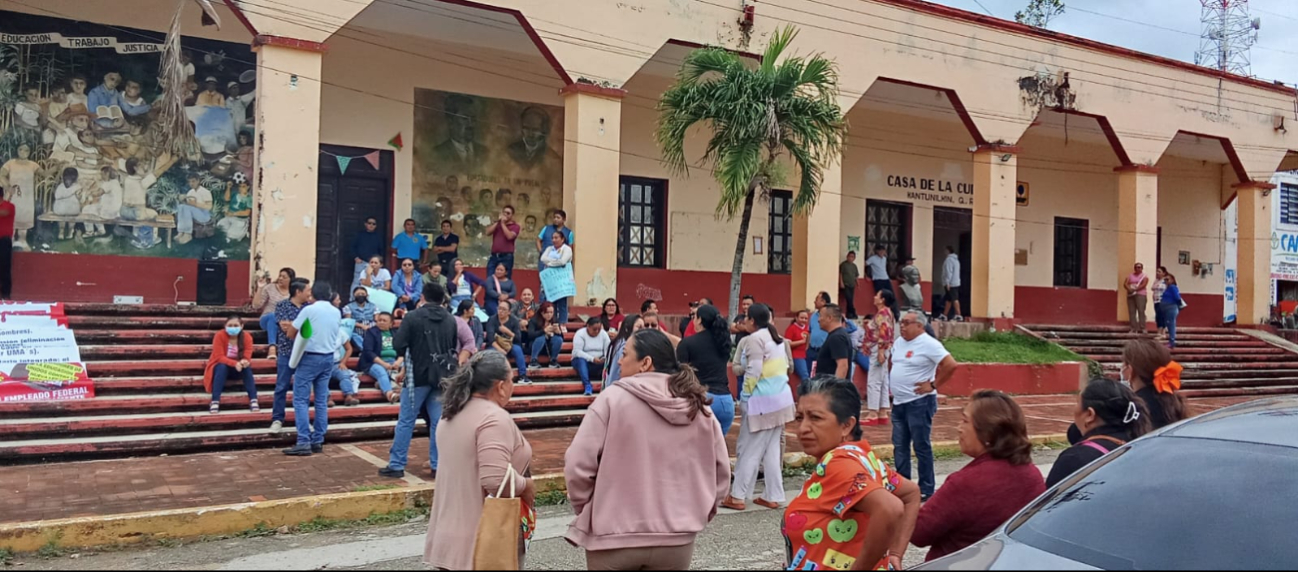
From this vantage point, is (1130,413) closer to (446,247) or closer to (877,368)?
(877,368)

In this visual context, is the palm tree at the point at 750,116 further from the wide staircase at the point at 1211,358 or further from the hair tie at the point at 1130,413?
the wide staircase at the point at 1211,358

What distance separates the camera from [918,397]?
737 cm

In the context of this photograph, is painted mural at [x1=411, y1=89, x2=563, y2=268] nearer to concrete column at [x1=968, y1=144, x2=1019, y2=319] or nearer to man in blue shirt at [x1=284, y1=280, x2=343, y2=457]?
man in blue shirt at [x1=284, y1=280, x2=343, y2=457]

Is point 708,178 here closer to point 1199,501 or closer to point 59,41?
point 59,41

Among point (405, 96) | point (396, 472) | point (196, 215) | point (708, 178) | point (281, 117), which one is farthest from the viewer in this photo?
point (708, 178)

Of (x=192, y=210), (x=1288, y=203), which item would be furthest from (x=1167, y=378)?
→ (x=1288, y=203)

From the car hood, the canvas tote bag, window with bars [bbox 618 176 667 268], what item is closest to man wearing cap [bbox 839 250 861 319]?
window with bars [bbox 618 176 667 268]

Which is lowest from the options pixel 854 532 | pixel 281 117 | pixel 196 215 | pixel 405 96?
pixel 854 532

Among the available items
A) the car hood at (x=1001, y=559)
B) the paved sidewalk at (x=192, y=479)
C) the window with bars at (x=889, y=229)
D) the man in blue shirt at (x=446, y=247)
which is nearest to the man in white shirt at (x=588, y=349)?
the paved sidewalk at (x=192, y=479)

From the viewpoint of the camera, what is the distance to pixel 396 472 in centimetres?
803

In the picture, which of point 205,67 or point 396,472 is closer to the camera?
point 396,472

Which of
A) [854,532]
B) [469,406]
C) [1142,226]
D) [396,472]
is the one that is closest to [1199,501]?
[854,532]

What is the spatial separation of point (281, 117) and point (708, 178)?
8782 mm

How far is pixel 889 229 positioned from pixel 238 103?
1363 centimetres
